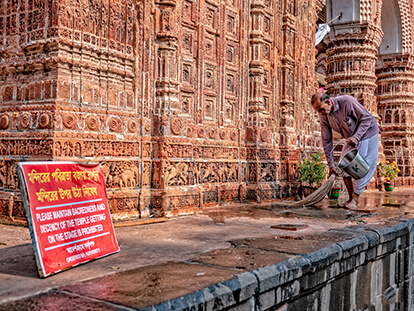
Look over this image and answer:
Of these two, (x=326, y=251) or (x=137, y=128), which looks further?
(x=137, y=128)

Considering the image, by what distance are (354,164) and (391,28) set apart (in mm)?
10348

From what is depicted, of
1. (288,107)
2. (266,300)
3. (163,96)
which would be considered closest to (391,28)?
(288,107)

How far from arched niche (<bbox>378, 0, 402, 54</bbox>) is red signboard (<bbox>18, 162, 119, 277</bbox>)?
1384cm

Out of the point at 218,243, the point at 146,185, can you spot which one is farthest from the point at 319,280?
the point at 146,185

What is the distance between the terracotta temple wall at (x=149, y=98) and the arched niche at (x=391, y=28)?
25.4 feet

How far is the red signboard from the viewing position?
8.16ft

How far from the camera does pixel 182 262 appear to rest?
2.82 meters

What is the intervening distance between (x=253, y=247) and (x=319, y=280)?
1.98 feet

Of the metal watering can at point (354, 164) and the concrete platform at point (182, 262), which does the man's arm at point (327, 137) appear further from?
the concrete platform at point (182, 262)

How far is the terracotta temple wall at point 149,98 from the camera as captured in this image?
4516 millimetres

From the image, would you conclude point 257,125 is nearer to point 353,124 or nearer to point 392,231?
point 353,124

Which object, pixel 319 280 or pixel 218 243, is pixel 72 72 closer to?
pixel 218 243

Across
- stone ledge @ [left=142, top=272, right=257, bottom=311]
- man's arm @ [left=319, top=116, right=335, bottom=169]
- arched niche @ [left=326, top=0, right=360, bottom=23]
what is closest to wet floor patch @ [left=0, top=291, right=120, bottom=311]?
stone ledge @ [left=142, top=272, right=257, bottom=311]

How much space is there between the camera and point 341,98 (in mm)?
6262
